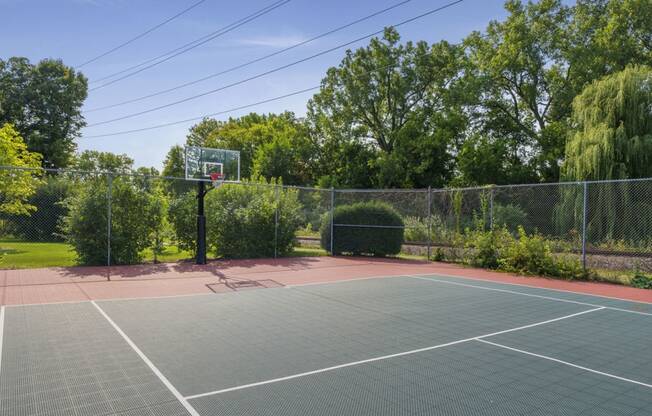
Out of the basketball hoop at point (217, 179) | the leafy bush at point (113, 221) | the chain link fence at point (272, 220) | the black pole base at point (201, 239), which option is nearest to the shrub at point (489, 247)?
the chain link fence at point (272, 220)

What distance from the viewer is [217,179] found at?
43.6ft

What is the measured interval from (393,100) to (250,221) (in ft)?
68.7

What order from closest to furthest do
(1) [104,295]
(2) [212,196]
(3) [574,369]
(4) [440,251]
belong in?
(3) [574,369]
(1) [104,295]
(2) [212,196]
(4) [440,251]

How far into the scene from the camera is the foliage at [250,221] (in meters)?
14.4

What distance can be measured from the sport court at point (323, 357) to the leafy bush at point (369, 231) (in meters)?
7.81

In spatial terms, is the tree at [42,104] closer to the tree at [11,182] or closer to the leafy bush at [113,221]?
the tree at [11,182]

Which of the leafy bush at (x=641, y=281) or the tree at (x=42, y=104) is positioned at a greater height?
the tree at (x=42, y=104)

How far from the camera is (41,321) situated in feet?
20.5

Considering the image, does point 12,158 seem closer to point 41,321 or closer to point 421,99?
point 41,321

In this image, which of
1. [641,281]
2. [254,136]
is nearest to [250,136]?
[254,136]

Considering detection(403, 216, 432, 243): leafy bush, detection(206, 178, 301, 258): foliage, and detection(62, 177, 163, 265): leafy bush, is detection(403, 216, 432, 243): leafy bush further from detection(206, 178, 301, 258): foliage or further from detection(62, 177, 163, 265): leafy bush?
detection(62, 177, 163, 265): leafy bush

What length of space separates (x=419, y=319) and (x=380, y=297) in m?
1.86

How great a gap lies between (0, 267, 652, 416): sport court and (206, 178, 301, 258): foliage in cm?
619

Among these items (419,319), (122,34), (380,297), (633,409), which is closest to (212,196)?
(380,297)
